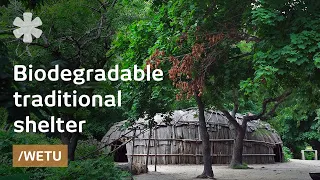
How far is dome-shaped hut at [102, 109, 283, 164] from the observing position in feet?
55.3

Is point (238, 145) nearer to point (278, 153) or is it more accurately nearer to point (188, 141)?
point (188, 141)

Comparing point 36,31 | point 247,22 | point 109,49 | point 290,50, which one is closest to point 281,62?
point 290,50

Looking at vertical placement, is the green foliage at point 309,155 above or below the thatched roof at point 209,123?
below

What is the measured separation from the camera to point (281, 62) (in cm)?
612

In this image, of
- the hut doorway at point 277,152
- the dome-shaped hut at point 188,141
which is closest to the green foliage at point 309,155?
the hut doorway at point 277,152

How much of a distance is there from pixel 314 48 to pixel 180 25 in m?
2.51

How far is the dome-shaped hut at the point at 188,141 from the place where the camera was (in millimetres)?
16859

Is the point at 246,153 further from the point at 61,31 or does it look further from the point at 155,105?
the point at 61,31

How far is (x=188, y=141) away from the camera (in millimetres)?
17484

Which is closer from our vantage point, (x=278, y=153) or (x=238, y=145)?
(x=238, y=145)

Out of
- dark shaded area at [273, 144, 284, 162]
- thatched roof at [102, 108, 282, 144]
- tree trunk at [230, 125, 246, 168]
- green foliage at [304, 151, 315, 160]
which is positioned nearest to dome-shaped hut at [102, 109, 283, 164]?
thatched roof at [102, 108, 282, 144]

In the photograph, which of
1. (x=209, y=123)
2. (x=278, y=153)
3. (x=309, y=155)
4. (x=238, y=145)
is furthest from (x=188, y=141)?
(x=309, y=155)

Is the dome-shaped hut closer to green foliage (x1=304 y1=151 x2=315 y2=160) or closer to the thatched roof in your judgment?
the thatched roof

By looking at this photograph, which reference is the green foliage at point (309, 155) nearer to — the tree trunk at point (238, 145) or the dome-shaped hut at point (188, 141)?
the dome-shaped hut at point (188, 141)
